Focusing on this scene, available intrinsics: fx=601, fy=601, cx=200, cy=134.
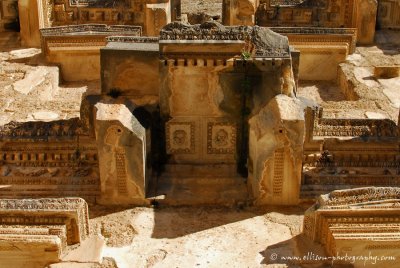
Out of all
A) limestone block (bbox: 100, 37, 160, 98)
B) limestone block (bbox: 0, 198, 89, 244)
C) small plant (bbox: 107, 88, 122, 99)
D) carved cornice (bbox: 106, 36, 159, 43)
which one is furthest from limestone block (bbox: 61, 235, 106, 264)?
carved cornice (bbox: 106, 36, 159, 43)

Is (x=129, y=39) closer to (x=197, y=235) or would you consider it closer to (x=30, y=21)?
(x=197, y=235)

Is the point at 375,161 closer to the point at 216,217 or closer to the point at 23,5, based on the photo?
the point at 216,217

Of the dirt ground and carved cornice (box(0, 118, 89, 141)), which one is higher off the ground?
carved cornice (box(0, 118, 89, 141))

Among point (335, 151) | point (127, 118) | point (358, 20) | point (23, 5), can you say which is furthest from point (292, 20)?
point (127, 118)

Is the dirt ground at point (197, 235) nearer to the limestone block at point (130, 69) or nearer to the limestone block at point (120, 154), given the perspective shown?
the limestone block at point (120, 154)

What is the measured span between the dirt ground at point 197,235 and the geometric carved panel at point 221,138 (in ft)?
2.71

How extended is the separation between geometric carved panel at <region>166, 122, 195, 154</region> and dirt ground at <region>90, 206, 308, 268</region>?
Result: 819mm

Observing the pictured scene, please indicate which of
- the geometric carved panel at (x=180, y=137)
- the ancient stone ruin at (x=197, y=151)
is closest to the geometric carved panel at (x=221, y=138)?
the ancient stone ruin at (x=197, y=151)

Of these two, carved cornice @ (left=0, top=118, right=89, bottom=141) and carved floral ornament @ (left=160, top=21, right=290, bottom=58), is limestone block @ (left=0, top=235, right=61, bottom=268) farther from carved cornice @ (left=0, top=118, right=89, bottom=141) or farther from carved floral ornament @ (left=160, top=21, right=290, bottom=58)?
carved floral ornament @ (left=160, top=21, right=290, bottom=58)

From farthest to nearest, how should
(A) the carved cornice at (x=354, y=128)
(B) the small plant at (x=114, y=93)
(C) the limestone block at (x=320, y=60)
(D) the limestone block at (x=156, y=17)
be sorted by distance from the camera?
(D) the limestone block at (x=156, y=17), (C) the limestone block at (x=320, y=60), (A) the carved cornice at (x=354, y=128), (B) the small plant at (x=114, y=93)

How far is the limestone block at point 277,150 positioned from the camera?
6.30 metres

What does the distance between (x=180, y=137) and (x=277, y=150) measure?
4.15 ft

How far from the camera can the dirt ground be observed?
5629 millimetres

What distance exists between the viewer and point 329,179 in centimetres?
695
